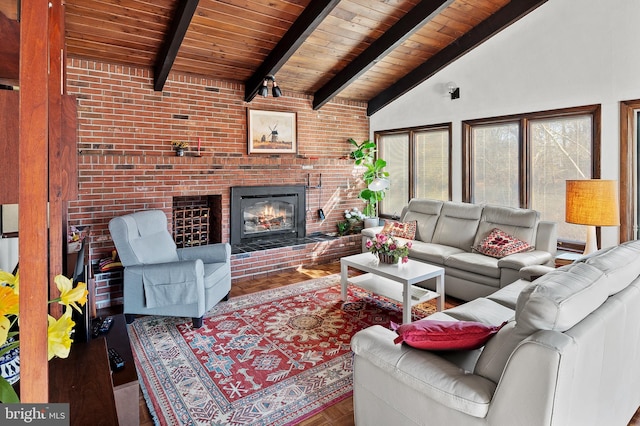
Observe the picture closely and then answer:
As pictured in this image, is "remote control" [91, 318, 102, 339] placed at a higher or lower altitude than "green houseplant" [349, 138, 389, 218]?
lower

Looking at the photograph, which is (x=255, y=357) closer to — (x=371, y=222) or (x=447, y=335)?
(x=447, y=335)

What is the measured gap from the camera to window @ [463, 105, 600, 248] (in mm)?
3969

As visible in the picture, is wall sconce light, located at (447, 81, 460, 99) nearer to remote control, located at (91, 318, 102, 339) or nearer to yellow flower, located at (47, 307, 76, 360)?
remote control, located at (91, 318, 102, 339)

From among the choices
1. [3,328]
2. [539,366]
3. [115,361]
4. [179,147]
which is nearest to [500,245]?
[539,366]

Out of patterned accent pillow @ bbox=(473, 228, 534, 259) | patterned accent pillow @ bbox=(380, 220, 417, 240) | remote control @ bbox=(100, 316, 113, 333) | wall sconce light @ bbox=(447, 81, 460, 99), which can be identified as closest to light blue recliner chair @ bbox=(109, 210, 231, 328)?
remote control @ bbox=(100, 316, 113, 333)

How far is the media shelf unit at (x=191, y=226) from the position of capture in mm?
4645

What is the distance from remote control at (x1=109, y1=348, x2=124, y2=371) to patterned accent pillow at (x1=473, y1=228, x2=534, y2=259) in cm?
344

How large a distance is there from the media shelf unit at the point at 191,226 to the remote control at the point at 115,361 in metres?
2.88

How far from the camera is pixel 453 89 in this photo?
5035 millimetres

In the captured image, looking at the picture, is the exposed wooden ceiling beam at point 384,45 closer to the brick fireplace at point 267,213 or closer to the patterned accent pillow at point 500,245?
the brick fireplace at point 267,213

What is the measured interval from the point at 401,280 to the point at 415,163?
309 centimetres

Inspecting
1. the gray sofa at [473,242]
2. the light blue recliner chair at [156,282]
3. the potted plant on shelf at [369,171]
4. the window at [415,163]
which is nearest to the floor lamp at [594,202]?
the gray sofa at [473,242]

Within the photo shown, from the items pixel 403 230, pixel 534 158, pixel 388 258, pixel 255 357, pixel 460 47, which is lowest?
pixel 255 357

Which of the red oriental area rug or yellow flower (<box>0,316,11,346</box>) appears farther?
the red oriental area rug
